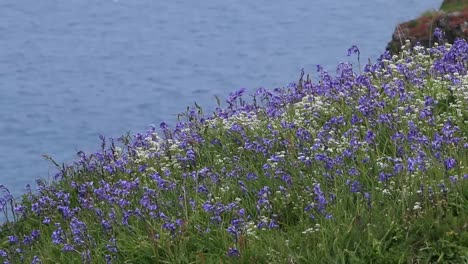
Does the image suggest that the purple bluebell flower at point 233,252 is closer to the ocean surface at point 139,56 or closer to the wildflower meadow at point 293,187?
the wildflower meadow at point 293,187

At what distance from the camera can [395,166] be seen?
6242 mm

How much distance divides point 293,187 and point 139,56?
403 inches

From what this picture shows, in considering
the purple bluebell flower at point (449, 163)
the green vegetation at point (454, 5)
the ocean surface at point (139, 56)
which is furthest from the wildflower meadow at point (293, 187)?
the ocean surface at point (139, 56)

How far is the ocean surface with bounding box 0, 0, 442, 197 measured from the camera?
45.2 ft

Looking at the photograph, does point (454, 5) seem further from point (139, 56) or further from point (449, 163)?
point (139, 56)

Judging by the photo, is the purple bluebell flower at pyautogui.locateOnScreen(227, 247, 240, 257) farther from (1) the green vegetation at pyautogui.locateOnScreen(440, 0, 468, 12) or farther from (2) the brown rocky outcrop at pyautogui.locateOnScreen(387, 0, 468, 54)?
(1) the green vegetation at pyautogui.locateOnScreen(440, 0, 468, 12)

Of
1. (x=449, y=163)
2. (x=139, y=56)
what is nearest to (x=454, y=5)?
(x=449, y=163)

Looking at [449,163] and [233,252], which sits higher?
[449,163]

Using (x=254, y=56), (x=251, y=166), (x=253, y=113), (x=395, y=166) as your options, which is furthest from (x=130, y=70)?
(x=395, y=166)

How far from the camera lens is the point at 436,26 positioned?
11562 mm

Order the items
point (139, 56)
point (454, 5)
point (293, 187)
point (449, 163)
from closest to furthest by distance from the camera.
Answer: point (449, 163) → point (293, 187) → point (454, 5) → point (139, 56)

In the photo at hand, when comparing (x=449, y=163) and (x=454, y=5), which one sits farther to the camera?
(x=454, y=5)

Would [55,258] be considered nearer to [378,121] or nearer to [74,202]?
[74,202]

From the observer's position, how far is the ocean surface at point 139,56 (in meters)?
13.8
